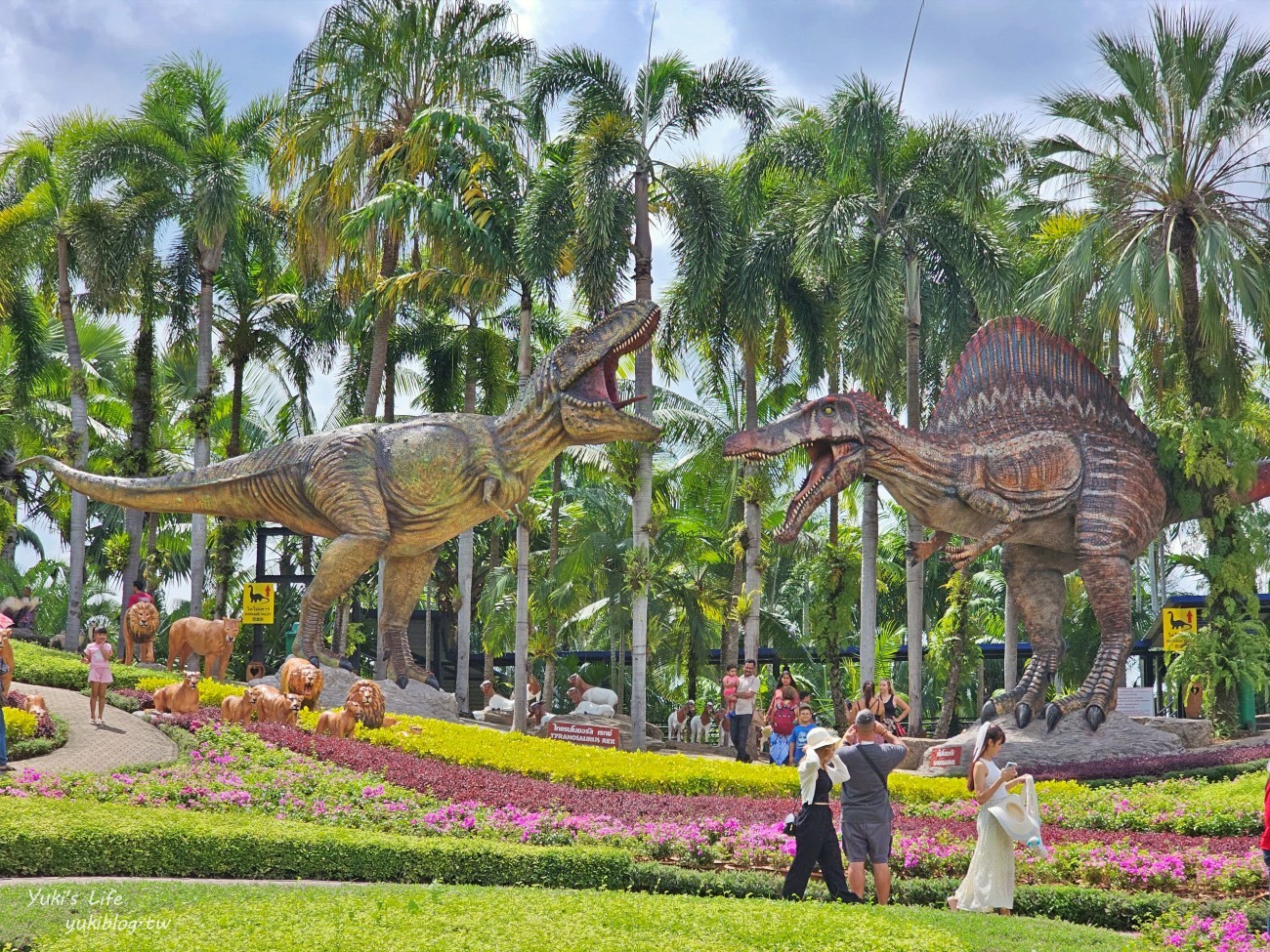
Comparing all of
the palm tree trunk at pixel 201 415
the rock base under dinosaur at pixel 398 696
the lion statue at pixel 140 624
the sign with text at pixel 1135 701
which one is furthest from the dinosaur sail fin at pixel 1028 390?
the palm tree trunk at pixel 201 415

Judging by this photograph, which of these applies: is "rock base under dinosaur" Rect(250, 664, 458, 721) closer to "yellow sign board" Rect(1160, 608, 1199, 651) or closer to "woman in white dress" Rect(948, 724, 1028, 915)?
"yellow sign board" Rect(1160, 608, 1199, 651)

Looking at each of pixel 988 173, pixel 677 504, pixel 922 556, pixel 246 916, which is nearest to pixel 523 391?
pixel 922 556

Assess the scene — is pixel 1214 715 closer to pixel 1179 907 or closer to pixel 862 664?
pixel 862 664

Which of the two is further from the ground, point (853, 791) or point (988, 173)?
point (988, 173)

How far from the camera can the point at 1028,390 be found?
18.7 m

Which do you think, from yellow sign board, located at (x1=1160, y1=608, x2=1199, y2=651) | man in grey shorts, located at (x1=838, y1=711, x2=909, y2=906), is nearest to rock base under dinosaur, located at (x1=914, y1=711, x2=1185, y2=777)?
yellow sign board, located at (x1=1160, y1=608, x2=1199, y2=651)

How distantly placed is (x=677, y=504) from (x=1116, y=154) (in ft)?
52.6

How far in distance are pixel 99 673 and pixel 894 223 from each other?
13.7m

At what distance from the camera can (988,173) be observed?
21.5 metres

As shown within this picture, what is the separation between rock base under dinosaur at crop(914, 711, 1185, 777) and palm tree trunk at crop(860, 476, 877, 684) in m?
4.08

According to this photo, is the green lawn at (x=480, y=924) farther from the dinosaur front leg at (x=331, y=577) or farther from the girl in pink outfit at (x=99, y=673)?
the dinosaur front leg at (x=331, y=577)

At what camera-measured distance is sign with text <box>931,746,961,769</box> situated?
54.2ft

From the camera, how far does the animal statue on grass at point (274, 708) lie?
1595cm

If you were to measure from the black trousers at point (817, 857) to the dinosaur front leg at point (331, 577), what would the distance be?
10.3 metres
